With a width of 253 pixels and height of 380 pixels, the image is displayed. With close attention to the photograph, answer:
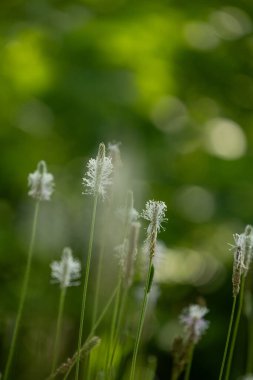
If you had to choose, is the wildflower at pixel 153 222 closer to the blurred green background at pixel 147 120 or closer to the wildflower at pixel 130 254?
the wildflower at pixel 130 254

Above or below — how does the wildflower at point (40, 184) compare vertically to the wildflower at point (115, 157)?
below

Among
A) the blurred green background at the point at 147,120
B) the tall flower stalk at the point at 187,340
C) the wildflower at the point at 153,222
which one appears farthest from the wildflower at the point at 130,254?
the blurred green background at the point at 147,120

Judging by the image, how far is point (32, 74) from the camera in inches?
86.7

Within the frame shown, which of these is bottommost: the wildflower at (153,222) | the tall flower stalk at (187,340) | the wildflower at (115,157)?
the tall flower stalk at (187,340)

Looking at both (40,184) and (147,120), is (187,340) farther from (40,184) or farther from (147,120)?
(147,120)

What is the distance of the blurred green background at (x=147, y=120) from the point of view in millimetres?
2094

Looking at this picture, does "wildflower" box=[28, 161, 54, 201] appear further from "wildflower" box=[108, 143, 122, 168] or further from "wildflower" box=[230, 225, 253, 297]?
"wildflower" box=[230, 225, 253, 297]

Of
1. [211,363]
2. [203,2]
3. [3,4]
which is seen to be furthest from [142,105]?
[211,363]

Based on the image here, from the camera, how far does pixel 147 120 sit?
238 centimetres

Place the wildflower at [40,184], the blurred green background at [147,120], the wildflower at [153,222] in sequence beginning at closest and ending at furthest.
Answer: the wildflower at [153,222]
the wildflower at [40,184]
the blurred green background at [147,120]

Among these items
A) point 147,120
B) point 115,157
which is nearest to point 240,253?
point 115,157

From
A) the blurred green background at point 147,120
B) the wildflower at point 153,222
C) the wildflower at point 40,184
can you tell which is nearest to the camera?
the wildflower at point 153,222

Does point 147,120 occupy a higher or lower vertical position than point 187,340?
higher

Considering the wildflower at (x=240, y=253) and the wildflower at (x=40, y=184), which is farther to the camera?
the wildflower at (x=40, y=184)
